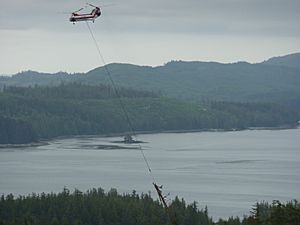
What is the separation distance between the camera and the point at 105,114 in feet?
241

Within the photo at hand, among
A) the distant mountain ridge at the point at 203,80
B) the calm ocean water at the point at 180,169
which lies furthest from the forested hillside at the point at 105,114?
the distant mountain ridge at the point at 203,80

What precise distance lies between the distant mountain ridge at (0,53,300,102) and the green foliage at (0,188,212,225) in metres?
74.3

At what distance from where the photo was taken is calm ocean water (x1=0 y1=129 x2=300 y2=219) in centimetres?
3091

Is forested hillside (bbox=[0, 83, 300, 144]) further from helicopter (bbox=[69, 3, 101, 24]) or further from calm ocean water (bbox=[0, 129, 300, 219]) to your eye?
helicopter (bbox=[69, 3, 101, 24])

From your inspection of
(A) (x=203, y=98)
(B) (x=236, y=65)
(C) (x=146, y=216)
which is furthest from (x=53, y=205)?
(B) (x=236, y=65)

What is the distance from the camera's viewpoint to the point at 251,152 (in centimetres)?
5062

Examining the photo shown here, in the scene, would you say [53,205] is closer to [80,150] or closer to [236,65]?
[80,150]

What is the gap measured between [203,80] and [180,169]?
80291 millimetres

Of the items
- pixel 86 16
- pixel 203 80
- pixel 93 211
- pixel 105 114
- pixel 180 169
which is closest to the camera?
pixel 86 16

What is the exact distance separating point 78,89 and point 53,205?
6200cm

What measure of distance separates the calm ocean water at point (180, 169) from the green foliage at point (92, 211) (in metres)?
3.25

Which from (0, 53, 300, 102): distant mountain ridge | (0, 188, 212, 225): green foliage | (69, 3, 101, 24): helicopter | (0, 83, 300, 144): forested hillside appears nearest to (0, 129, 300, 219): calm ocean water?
(0, 188, 212, 225): green foliage

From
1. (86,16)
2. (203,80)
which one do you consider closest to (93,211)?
(86,16)

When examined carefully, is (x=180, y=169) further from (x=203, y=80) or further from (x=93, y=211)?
(x=203, y=80)
